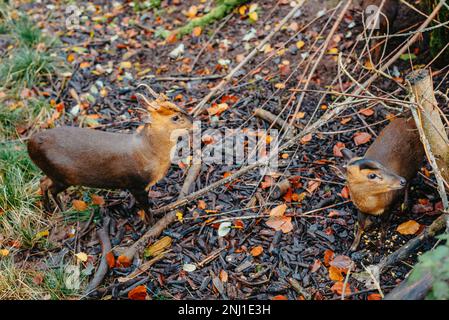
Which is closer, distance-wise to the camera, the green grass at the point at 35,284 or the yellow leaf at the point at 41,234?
the green grass at the point at 35,284

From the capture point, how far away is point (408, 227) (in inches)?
161

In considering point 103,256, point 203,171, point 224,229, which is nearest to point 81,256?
point 103,256

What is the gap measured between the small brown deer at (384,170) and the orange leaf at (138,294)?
1.70 metres

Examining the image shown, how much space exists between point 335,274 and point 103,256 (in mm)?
1918

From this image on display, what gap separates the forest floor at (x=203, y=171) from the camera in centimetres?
396

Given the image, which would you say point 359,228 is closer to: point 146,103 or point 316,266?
point 316,266

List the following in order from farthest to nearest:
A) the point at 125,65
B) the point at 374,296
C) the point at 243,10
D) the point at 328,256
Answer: the point at 243,10 → the point at 125,65 → the point at 328,256 → the point at 374,296

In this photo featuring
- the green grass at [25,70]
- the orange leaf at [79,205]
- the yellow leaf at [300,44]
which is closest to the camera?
the orange leaf at [79,205]

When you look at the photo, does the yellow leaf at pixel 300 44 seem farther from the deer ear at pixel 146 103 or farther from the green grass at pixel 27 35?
the green grass at pixel 27 35

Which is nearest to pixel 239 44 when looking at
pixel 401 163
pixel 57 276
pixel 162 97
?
pixel 162 97

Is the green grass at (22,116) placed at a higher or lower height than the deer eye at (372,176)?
lower

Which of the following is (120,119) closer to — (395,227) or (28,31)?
(28,31)

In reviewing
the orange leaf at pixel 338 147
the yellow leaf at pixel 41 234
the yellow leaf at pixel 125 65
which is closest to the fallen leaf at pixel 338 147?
the orange leaf at pixel 338 147

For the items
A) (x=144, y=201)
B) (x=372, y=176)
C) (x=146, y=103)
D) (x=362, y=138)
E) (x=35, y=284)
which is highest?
(x=146, y=103)
